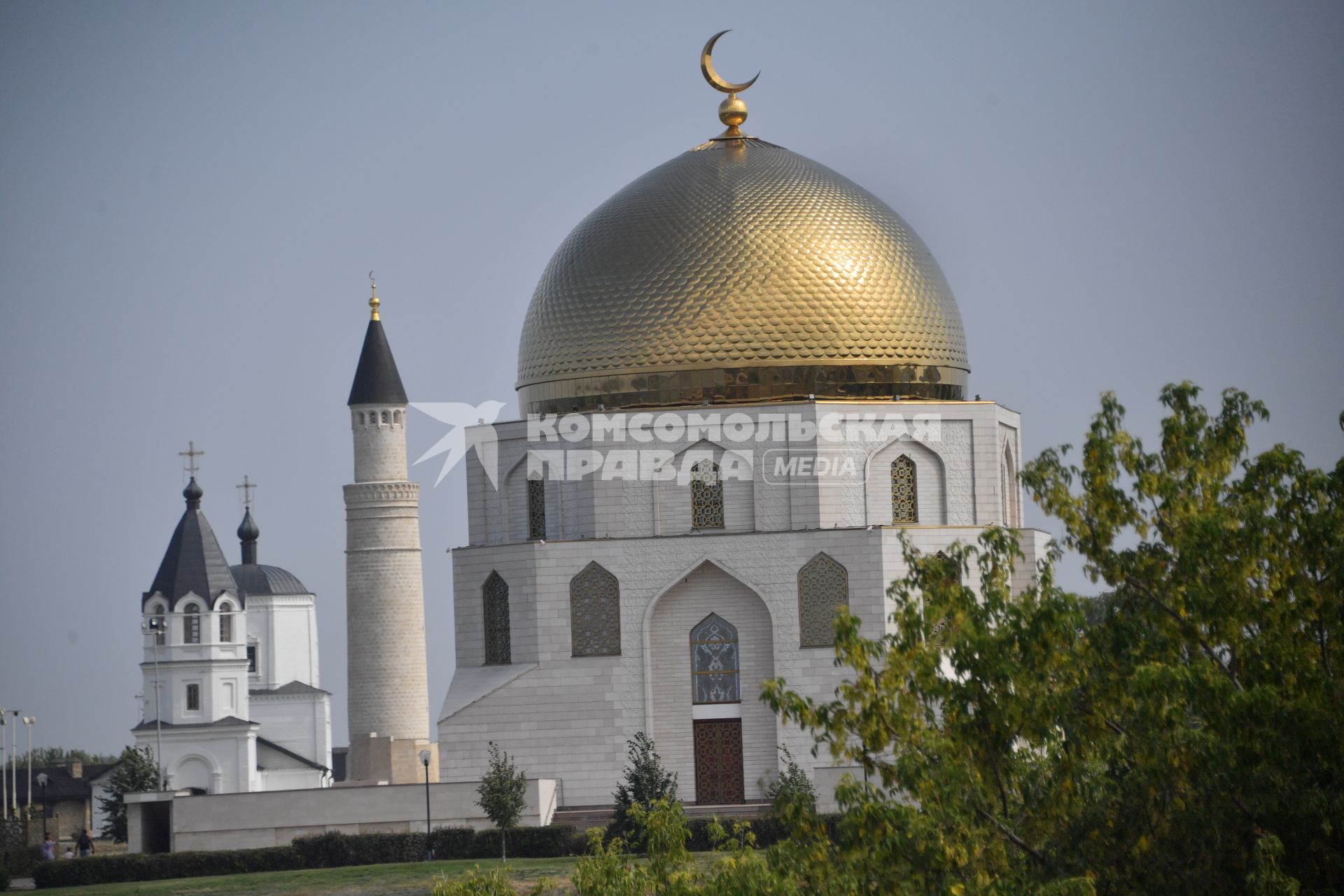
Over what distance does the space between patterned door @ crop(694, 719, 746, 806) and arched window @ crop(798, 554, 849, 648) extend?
158cm

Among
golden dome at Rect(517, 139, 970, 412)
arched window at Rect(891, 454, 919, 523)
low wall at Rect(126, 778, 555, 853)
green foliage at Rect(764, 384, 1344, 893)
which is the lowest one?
low wall at Rect(126, 778, 555, 853)

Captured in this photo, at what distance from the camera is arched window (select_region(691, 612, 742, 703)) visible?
91.9ft

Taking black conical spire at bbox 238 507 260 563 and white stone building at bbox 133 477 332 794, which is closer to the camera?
white stone building at bbox 133 477 332 794

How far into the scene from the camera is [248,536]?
60062 mm

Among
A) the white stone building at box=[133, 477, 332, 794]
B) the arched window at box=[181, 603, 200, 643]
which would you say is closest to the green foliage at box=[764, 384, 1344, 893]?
the white stone building at box=[133, 477, 332, 794]

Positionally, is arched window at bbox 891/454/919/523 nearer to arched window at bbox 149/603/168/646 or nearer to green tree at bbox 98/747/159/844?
green tree at bbox 98/747/159/844

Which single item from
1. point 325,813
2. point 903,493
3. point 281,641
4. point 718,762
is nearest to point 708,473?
A: point 903,493

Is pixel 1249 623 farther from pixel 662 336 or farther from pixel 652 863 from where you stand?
pixel 662 336

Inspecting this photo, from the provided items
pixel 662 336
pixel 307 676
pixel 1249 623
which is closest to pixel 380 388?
pixel 662 336

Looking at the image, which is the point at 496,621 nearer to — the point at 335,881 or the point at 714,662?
the point at 714,662

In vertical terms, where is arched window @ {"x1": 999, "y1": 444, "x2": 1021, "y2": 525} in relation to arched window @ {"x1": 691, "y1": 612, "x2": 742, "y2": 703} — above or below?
above

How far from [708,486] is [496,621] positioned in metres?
3.57

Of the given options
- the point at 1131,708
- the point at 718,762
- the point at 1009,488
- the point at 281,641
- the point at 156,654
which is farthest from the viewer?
the point at 281,641

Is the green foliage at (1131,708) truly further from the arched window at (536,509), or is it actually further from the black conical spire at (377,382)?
the black conical spire at (377,382)
